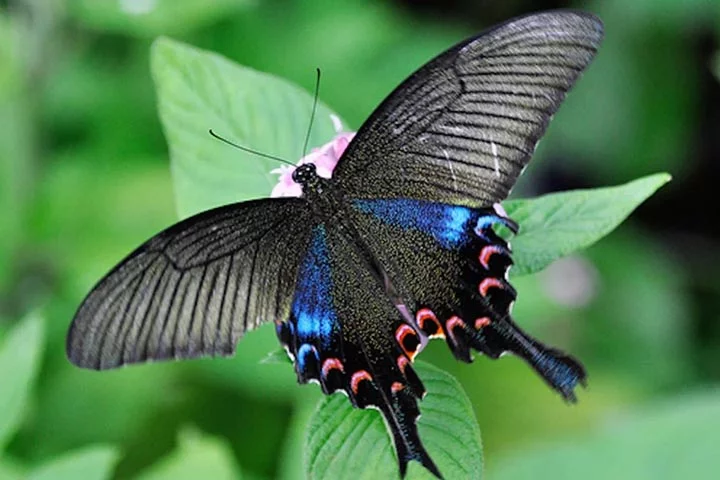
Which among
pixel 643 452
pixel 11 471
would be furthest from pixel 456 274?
pixel 11 471

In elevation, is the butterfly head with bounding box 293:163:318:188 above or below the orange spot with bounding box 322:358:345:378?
above

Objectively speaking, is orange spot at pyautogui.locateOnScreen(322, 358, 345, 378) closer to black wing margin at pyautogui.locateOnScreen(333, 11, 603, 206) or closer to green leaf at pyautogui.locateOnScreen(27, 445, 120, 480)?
black wing margin at pyautogui.locateOnScreen(333, 11, 603, 206)

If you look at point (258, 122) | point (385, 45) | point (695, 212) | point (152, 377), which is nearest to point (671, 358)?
point (695, 212)

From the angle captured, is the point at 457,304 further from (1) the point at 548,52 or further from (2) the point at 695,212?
(2) the point at 695,212

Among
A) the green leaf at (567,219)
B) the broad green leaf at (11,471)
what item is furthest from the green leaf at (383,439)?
the broad green leaf at (11,471)

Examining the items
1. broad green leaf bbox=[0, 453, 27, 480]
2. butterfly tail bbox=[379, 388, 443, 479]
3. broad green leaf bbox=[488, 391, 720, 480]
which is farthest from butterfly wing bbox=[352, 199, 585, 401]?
broad green leaf bbox=[488, 391, 720, 480]

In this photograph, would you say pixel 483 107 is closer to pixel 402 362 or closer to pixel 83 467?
pixel 402 362

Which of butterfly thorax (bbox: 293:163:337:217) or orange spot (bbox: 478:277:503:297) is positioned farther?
butterfly thorax (bbox: 293:163:337:217)
